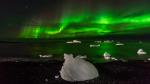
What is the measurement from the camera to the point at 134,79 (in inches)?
53.2

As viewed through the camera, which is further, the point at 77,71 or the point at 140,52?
the point at 140,52

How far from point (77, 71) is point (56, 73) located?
0.32ft

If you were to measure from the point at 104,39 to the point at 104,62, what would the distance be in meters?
0.49

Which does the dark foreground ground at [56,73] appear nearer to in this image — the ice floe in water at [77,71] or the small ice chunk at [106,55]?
the ice floe in water at [77,71]

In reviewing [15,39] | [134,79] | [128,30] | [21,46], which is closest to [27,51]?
[21,46]

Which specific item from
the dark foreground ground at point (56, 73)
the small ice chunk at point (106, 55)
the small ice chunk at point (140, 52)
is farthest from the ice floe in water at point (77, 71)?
the small ice chunk at point (140, 52)

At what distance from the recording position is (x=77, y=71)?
4.45 feet

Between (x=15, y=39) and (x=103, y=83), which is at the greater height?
(x=15, y=39)

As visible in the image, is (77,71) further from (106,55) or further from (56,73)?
(106,55)

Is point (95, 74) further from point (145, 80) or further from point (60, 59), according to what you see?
point (60, 59)

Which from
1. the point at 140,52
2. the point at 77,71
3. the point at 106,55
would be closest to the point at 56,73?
the point at 77,71

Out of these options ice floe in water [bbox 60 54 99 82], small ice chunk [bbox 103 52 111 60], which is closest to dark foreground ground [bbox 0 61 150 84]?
ice floe in water [bbox 60 54 99 82]

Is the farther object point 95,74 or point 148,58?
point 148,58

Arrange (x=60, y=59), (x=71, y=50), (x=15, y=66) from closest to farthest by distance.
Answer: (x=15, y=66), (x=60, y=59), (x=71, y=50)
